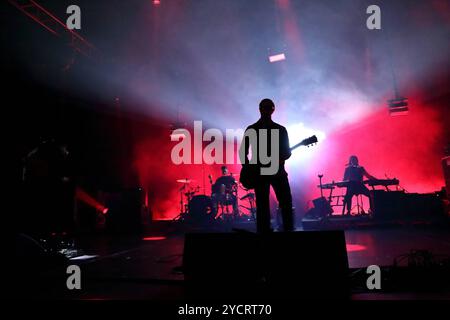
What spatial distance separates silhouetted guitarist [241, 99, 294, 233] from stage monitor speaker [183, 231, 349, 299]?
94 centimetres

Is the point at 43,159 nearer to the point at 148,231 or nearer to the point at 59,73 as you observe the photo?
the point at 59,73

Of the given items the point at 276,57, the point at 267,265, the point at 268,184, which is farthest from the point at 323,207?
the point at 267,265

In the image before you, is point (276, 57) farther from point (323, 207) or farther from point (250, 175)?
point (250, 175)

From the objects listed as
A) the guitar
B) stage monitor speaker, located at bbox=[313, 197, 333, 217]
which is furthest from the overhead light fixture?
the guitar

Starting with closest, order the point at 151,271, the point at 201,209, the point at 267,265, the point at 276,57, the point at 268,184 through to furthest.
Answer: the point at 267,265
the point at 151,271
the point at 268,184
the point at 201,209
the point at 276,57

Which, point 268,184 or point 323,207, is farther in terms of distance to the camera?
point 323,207

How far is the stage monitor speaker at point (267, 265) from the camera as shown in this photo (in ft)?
7.66

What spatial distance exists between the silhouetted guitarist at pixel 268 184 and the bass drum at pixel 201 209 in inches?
221

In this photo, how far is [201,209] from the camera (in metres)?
9.16

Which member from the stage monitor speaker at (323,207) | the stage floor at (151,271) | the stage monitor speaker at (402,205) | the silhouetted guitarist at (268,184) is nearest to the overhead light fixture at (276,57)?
the stage monitor speaker at (323,207)

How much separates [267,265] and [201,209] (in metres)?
6.83

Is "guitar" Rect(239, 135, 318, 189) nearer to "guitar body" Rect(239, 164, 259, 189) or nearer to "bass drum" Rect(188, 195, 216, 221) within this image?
"guitar body" Rect(239, 164, 259, 189)

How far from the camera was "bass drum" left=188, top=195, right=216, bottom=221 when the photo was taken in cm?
913

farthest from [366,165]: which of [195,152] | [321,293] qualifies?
[321,293]
